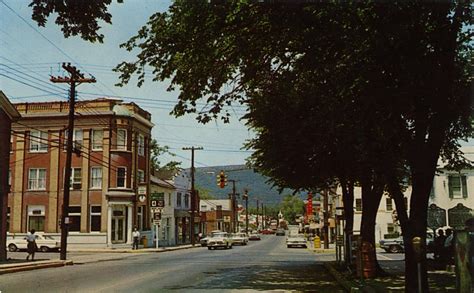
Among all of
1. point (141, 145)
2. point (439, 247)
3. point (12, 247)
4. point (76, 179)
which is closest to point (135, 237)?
point (76, 179)

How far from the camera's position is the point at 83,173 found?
53.3 m

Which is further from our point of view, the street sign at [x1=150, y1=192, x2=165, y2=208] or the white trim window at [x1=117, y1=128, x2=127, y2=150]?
the white trim window at [x1=117, y1=128, x2=127, y2=150]

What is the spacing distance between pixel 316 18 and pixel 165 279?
1108 cm

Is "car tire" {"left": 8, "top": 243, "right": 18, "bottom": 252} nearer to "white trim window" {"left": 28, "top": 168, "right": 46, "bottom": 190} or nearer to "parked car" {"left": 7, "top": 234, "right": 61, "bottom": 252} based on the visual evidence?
"parked car" {"left": 7, "top": 234, "right": 61, "bottom": 252}

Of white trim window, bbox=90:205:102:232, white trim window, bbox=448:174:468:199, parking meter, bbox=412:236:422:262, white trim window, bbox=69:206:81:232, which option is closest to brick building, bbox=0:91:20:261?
white trim window, bbox=90:205:102:232

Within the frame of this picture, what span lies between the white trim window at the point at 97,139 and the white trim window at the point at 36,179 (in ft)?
17.2

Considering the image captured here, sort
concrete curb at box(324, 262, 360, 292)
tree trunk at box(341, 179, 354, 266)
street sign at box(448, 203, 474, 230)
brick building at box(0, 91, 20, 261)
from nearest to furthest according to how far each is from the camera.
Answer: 1. concrete curb at box(324, 262, 360, 292)
2. tree trunk at box(341, 179, 354, 266)
3. brick building at box(0, 91, 20, 261)
4. street sign at box(448, 203, 474, 230)

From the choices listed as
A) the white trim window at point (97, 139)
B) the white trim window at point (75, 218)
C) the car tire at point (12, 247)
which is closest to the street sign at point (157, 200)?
the white trim window at point (75, 218)

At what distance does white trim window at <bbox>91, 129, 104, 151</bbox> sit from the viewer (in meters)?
53.2

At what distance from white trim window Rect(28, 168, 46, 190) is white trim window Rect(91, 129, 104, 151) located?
5229 millimetres

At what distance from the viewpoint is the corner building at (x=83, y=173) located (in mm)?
52344

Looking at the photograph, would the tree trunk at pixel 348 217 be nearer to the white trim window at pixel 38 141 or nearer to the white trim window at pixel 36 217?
the white trim window at pixel 36 217

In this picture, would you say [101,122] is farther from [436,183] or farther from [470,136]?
[470,136]

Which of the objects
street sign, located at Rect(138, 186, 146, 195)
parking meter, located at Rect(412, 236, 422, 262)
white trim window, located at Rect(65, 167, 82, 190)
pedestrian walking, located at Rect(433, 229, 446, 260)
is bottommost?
pedestrian walking, located at Rect(433, 229, 446, 260)
